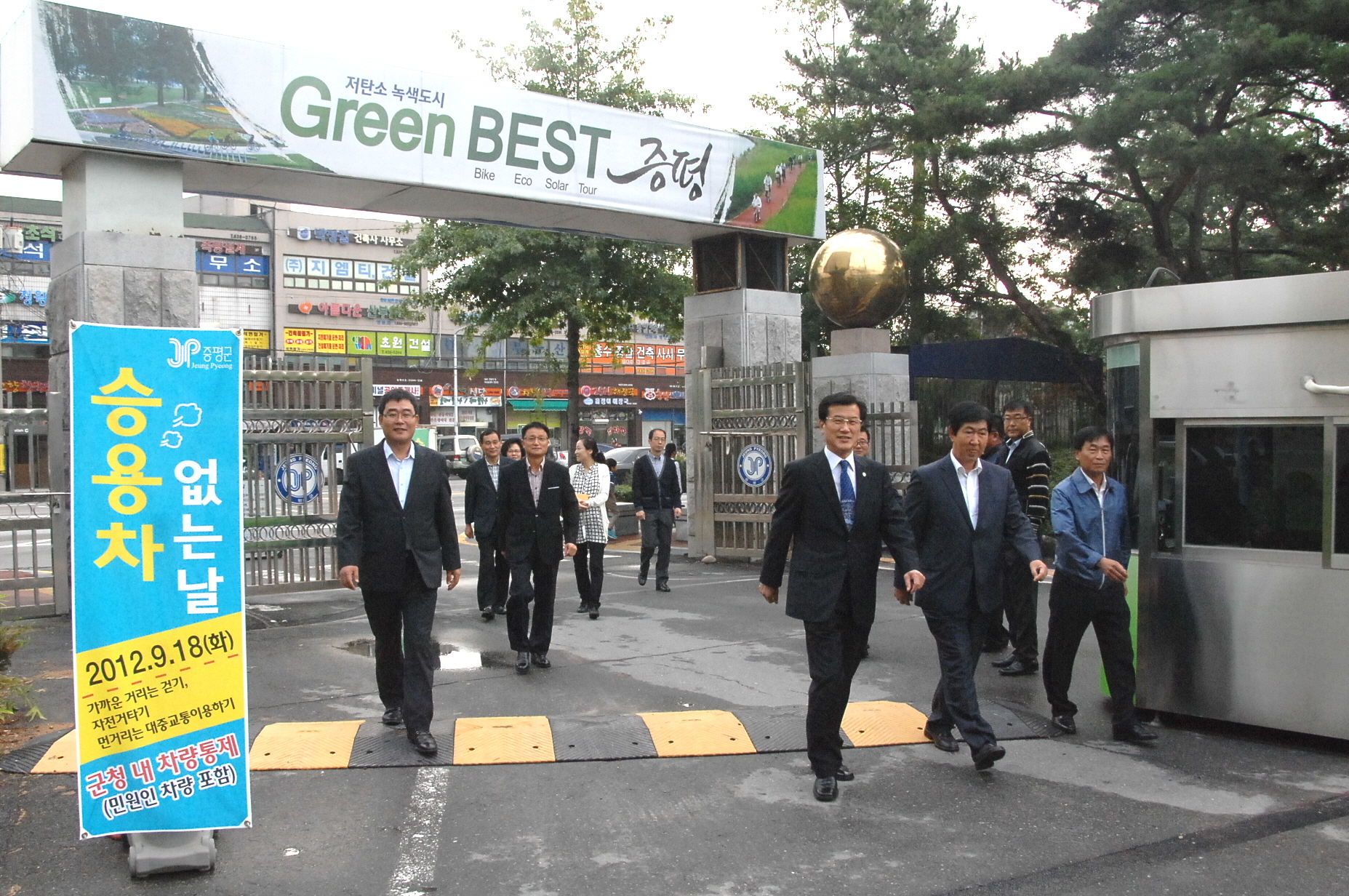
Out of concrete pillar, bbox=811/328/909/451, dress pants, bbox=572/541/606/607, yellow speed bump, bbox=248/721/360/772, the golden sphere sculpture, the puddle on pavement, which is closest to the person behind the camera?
yellow speed bump, bbox=248/721/360/772

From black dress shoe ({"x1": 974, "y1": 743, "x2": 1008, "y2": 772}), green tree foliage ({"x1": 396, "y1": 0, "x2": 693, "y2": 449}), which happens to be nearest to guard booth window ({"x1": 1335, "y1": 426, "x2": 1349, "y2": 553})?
black dress shoe ({"x1": 974, "y1": 743, "x2": 1008, "y2": 772})

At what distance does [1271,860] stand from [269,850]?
3.88 m

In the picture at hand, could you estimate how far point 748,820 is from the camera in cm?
488

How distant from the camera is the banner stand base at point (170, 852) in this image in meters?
4.15

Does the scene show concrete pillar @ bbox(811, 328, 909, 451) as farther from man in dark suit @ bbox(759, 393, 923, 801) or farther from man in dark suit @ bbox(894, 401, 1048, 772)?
man in dark suit @ bbox(759, 393, 923, 801)

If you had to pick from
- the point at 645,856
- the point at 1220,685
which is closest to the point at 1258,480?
the point at 1220,685

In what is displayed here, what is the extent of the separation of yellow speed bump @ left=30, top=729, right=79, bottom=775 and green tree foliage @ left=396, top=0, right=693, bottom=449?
14830 millimetres

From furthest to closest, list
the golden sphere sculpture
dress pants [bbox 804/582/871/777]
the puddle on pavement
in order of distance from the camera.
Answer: the golden sphere sculpture
the puddle on pavement
dress pants [bbox 804/582/871/777]

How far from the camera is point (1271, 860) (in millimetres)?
4375

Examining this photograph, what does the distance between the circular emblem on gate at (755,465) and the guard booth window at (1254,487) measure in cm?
751

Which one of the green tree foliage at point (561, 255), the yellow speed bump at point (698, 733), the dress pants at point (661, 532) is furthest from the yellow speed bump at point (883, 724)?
the green tree foliage at point (561, 255)

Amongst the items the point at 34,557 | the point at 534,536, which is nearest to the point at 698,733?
the point at 534,536

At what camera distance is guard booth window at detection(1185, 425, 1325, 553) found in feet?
18.8

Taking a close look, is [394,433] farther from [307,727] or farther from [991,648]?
[991,648]
